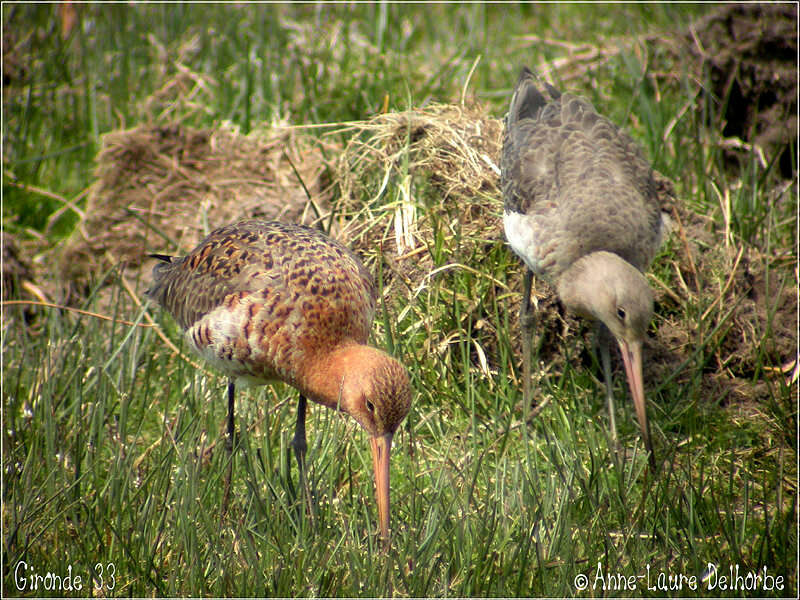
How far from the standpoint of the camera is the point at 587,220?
14.2 ft

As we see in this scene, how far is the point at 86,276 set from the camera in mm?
5902

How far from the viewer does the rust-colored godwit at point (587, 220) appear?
409 centimetres

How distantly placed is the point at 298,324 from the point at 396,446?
0.93m

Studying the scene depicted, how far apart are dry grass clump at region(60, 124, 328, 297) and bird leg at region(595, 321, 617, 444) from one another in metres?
1.96

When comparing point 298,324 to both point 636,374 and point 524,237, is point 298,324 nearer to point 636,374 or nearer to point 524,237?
point 524,237

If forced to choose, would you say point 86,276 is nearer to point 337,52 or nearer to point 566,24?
point 337,52

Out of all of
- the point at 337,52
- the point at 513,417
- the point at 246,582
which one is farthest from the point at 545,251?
the point at 337,52

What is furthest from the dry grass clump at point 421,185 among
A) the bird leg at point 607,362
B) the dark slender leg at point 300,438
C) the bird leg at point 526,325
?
the dark slender leg at point 300,438

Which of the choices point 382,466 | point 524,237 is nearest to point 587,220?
point 524,237

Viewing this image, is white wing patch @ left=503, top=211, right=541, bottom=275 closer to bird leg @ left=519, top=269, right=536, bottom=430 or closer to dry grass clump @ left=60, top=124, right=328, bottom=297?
bird leg @ left=519, top=269, right=536, bottom=430

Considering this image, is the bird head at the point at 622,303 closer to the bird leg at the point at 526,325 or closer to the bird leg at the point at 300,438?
the bird leg at the point at 526,325

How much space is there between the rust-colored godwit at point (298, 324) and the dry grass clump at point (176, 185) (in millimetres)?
1762

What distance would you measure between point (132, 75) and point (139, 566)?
201 inches

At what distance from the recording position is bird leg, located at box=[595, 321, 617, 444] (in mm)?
4316
